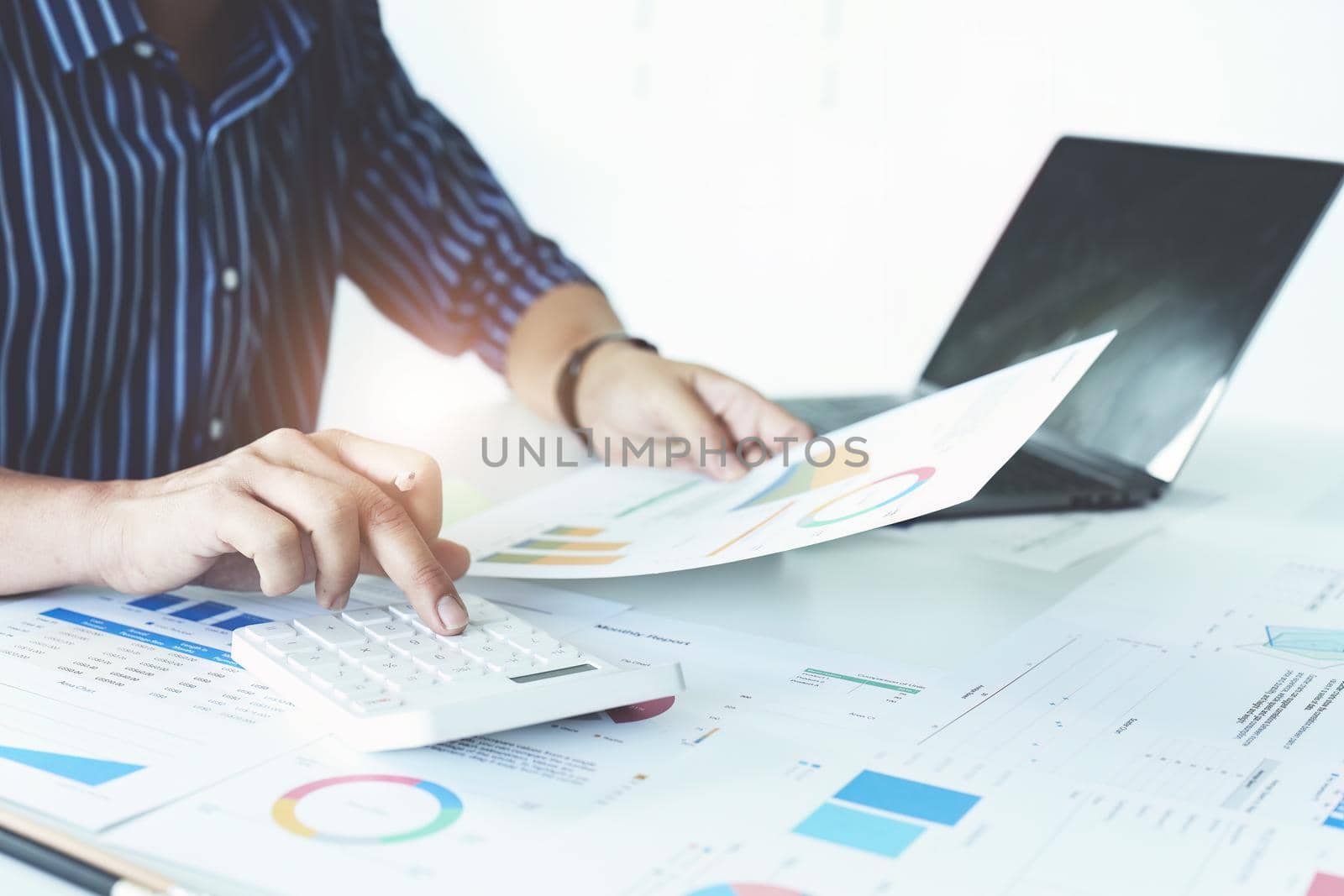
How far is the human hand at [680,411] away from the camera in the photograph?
990 mm

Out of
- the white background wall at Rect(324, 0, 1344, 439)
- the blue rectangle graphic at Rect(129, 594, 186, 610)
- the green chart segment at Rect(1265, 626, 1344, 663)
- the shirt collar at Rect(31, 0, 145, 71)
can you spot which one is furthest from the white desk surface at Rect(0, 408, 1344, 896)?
the white background wall at Rect(324, 0, 1344, 439)

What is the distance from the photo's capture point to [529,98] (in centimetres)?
279

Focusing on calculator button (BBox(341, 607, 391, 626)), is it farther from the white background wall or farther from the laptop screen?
the white background wall

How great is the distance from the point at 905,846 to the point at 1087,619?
32 cm

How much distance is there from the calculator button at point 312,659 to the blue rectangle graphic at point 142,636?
0.17 ft

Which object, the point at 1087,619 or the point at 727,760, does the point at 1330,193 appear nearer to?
the point at 1087,619

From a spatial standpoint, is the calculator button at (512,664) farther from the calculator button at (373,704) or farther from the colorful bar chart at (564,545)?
the colorful bar chart at (564,545)

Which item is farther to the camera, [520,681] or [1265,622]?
[1265,622]

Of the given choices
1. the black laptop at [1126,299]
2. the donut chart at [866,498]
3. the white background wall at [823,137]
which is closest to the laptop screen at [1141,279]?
the black laptop at [1126,299]

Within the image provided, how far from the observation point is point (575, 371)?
46.4 inches

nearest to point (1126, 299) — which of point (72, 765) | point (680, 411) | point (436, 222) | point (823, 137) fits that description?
point (680, 411)

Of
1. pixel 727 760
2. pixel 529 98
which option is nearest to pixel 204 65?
pixel 727 760

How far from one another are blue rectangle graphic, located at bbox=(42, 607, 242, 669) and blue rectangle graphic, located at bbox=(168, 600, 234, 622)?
3 cm

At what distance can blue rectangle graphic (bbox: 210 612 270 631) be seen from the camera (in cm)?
70
